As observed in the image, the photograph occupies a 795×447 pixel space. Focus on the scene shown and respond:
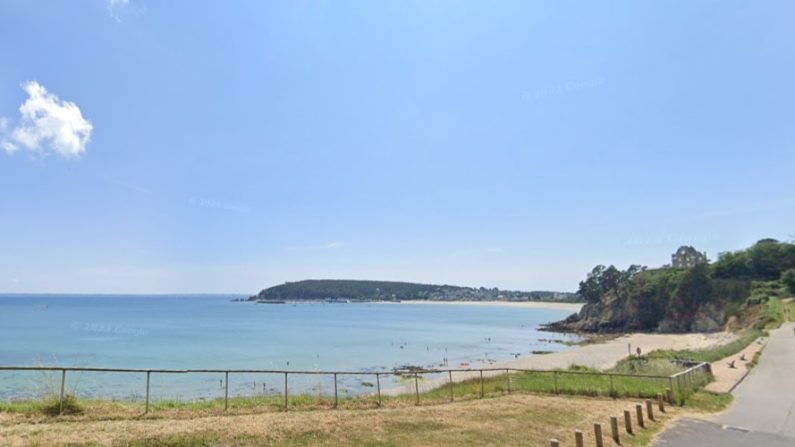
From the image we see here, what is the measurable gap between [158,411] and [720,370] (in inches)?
1110

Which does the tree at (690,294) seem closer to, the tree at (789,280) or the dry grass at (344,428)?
the tree at (789,280)

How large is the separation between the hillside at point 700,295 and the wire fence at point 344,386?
189 ft

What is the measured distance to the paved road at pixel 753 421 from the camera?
13.0 meters

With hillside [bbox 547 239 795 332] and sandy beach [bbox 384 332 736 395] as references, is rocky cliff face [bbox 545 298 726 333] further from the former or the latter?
sandy beach [bbox 384 332 736 395]

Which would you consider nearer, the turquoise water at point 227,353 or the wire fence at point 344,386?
the wire fence at point 344,386

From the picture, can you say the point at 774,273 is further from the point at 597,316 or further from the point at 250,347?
the point at 250,347

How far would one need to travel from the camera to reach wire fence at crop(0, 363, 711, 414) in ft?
48.2

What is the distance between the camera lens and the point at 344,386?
3541 centimetres

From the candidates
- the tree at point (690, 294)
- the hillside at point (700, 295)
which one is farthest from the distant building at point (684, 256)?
the tree at point (690, 294)

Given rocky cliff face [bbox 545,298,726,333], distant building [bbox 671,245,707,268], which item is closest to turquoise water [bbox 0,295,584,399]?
rocky cliff face [bbox 545,298,726,333]

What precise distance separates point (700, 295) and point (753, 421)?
254 feet

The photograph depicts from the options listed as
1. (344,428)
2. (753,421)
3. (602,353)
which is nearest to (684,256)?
(602,353)

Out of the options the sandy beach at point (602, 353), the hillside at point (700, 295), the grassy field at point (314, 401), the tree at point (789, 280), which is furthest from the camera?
the hillside at point (700, 295)

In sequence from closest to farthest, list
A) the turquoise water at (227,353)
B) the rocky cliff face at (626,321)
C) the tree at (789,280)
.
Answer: the turquoise water at (227,353)
the tree at (789,280)
the rocky cliff face at (626,321)
